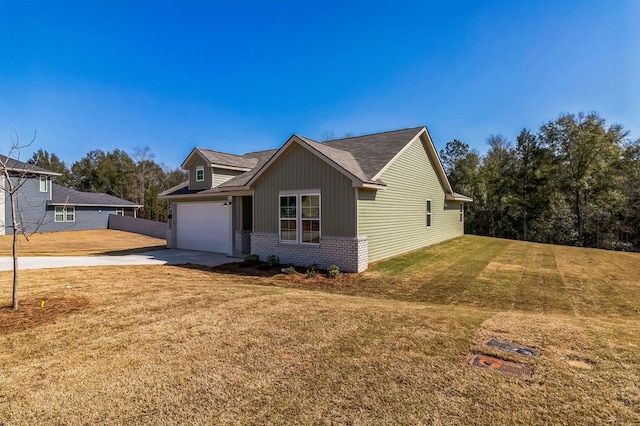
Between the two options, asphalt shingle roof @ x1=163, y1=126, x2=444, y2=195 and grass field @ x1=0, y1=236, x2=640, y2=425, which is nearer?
grass field @ x1=0, y1=236, x2=640, y2=425

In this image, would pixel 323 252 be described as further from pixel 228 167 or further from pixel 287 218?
pixel 228 167

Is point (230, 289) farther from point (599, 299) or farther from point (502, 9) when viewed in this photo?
point (502, 9)

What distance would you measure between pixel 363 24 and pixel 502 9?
539 centimetres

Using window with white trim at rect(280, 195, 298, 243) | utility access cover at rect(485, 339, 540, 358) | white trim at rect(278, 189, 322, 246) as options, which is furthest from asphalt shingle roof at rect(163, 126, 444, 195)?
utility access cover at rect(485, 339, 540, 358)

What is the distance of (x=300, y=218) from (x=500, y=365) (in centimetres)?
888

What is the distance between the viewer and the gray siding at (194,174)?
16.9 meters

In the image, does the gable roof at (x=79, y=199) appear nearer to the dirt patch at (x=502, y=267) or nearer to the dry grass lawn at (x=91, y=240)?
the dry grass lawn at (x=91, y=240)

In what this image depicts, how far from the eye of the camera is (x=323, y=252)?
1147cm

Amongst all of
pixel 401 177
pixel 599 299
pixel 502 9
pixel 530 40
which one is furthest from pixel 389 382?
pixel 530 40

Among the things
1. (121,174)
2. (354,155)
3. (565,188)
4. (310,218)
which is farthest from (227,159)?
(121,174)

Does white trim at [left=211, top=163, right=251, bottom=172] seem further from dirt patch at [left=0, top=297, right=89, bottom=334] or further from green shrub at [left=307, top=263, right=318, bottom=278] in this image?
dirt patch at [left=0, top=297, right=89, bottom=334]

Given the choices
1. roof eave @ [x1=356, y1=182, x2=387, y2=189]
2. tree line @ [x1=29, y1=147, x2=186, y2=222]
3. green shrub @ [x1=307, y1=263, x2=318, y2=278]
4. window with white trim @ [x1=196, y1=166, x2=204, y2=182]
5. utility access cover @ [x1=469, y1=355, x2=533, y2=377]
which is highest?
tree line @ [x1=29, y1=147, x2=186, y2=222]

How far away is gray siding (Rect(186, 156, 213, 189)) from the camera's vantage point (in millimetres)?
16859

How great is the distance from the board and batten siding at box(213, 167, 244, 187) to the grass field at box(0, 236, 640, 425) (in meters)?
9.40
